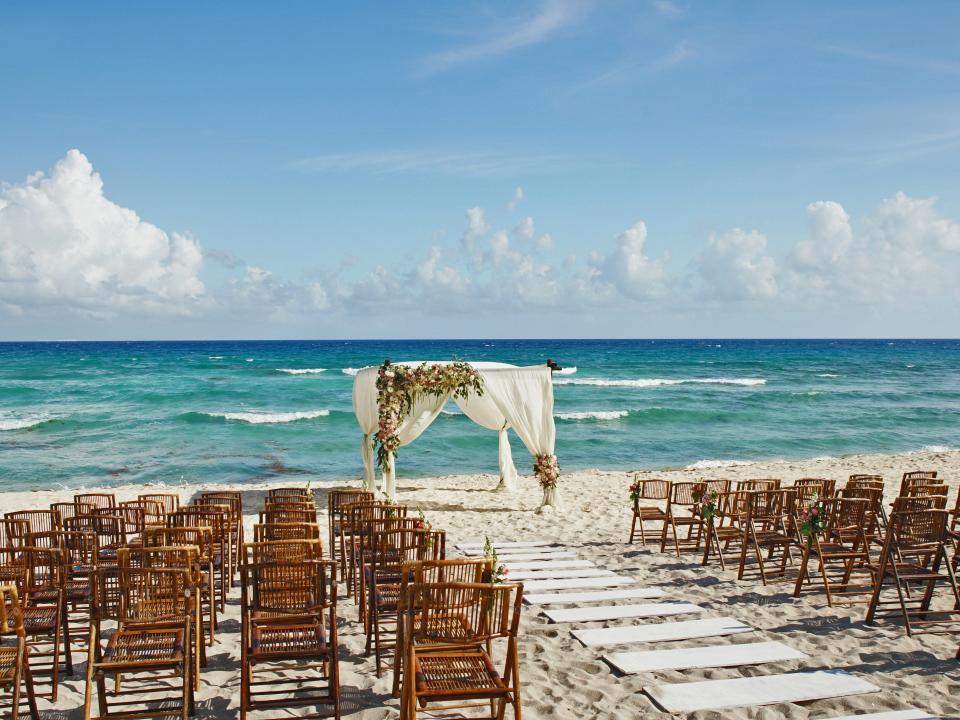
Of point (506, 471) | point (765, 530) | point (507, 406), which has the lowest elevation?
point (506, 471)

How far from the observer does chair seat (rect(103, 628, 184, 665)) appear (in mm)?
4430

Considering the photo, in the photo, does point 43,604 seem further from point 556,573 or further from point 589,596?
point 556,573

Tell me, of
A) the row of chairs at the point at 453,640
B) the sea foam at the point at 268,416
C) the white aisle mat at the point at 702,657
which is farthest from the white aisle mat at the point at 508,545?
the sea foam at the point at 268,416

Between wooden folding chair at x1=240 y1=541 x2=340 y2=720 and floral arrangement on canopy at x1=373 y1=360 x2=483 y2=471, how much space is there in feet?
23.9

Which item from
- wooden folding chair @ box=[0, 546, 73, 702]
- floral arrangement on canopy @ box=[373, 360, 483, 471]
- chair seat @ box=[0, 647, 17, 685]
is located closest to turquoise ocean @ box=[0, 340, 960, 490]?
floral arrangement on canopy @ box=[373, 360, 483, 471]

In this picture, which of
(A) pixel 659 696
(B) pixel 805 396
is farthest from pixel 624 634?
(B) pixel 805 396

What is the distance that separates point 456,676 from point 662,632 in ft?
7.39

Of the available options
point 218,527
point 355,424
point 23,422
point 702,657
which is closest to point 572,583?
point 702,657

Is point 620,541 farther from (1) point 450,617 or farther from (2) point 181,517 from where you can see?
(1) point 450,617

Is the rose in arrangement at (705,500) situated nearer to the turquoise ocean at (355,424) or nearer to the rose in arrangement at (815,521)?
the rose in arrangement at (815,521)

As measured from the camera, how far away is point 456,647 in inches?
173

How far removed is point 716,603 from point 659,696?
2.27m

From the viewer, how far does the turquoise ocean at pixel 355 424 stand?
21141 mm

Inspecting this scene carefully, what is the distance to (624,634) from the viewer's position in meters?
5.93
